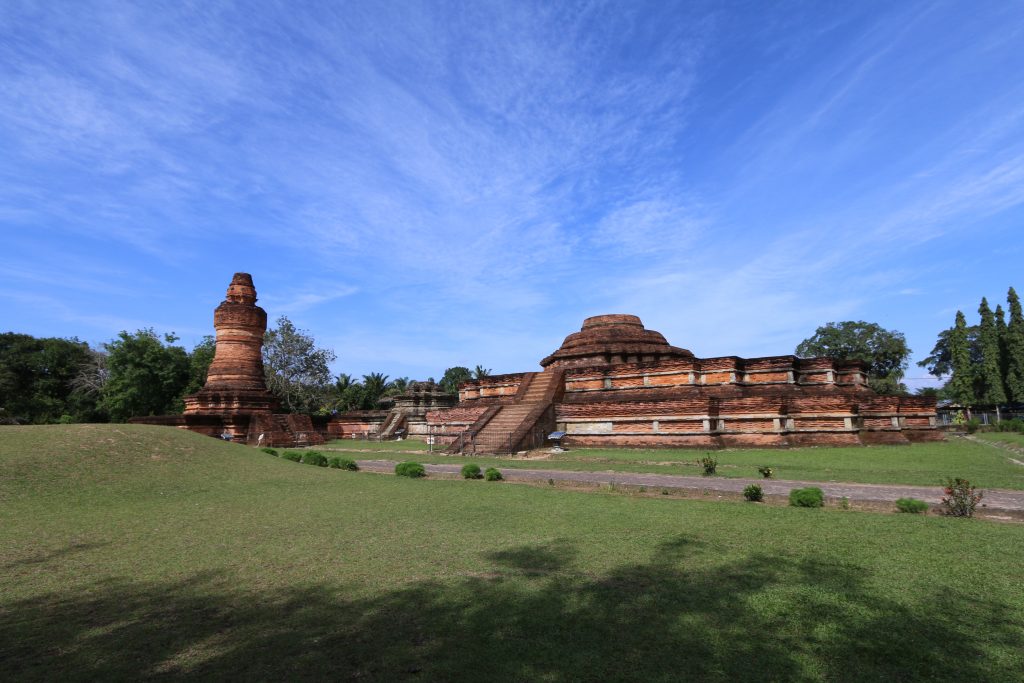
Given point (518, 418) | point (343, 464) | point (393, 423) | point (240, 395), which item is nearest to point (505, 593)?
point (343, 464)

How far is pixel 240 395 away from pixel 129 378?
1593 cm

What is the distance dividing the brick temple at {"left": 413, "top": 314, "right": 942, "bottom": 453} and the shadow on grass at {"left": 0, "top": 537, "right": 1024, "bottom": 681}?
13.9m

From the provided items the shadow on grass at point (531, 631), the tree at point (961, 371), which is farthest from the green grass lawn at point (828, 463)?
the tree at point (961, 371)

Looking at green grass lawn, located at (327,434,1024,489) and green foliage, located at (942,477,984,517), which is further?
green grass lawn, located at (327,434,1024,489)

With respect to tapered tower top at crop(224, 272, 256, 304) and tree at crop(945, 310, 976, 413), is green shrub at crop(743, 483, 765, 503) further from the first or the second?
tree at crop(945, 310, 976, 413)

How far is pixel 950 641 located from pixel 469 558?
152 inches

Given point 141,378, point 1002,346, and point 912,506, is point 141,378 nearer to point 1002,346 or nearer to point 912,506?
point 912,506

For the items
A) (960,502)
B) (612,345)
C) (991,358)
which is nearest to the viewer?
(960,502)

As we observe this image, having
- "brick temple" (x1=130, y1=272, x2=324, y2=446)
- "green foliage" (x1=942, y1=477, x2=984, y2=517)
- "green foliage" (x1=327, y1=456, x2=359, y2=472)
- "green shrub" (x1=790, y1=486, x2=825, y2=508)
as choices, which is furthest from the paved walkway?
"brick temple" (x1=130, y1=272, x2=324, y2=446)

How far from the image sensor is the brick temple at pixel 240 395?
25531 mm

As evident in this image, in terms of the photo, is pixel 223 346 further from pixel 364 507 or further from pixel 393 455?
pixel 364 507

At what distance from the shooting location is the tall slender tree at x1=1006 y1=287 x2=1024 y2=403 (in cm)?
3950

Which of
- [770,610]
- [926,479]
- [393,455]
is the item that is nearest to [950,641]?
[770,610]

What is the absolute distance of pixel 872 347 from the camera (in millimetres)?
49812
